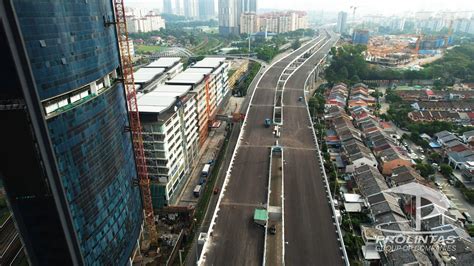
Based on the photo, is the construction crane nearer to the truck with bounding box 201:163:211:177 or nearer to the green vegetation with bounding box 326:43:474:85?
the truck with bounding box 201:163:211:177

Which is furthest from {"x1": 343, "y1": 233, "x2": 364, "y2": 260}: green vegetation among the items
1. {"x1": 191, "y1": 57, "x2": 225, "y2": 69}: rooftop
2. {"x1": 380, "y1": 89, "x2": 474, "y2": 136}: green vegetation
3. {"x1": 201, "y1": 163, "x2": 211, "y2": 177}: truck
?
{"x1": 191, "y1": 57, "x2": 225, "y2": 69}: rooftop

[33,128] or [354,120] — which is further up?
[33,128]

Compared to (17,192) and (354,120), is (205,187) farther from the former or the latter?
(354,120)

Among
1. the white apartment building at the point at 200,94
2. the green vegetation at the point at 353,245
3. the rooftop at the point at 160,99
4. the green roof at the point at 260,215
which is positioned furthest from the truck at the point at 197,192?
the green vegetation at the point at 353,245

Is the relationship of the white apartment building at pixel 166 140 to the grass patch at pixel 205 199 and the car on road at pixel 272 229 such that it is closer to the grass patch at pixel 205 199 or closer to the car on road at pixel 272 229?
the grass patch at pixel 205 199

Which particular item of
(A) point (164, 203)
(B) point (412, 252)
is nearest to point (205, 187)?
(A) point (164, 203)

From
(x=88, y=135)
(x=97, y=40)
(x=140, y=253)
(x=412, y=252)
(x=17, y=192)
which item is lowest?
(x=140, y=253)
